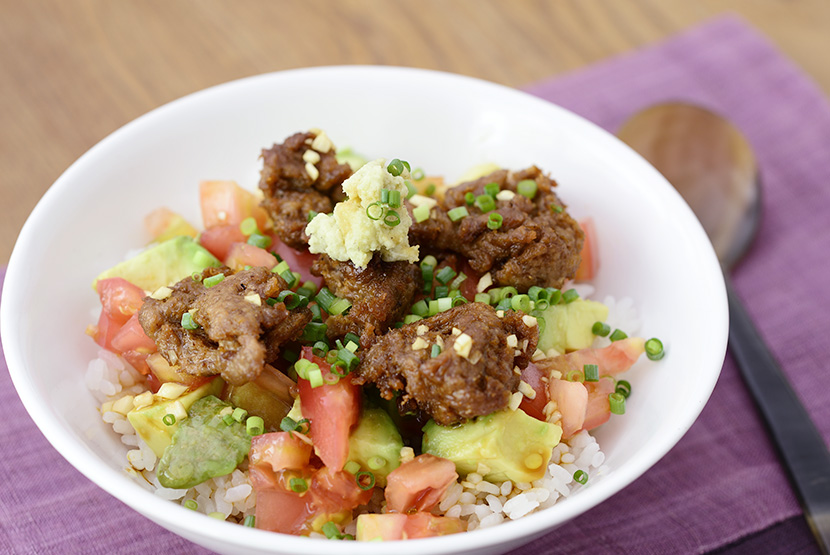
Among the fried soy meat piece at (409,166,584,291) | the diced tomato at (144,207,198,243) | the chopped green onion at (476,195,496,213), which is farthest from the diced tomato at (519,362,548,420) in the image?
the diced tomato at (144,207,198,243)

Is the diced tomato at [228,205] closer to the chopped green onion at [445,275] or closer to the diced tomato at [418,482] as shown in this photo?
the chopped green onion at [445,275]

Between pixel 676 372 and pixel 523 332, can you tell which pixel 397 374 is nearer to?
pixel 523 332

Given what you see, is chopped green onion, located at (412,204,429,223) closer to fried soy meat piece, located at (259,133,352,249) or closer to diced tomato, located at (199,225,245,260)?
fried soy meat piece, located at (259,133,352,249)

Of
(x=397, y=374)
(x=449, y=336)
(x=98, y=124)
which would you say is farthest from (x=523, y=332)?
(x=98, y=124)

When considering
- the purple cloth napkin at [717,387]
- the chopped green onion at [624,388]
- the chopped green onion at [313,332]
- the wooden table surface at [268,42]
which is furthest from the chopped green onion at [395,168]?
the wooden table surface at [268,42]

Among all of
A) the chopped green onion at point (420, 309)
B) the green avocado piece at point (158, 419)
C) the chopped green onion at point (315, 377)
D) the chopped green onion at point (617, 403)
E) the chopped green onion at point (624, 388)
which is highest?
the green avocado piece at point (158, 419)

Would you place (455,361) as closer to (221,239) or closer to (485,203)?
(485,203)
